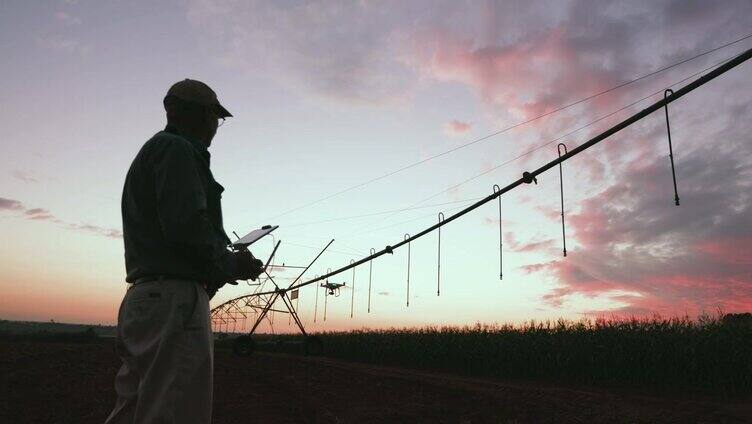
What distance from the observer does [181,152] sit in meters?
2.71

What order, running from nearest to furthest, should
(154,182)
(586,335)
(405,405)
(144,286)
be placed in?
(144,286)
(154,182)
(405,405)
(586,335)

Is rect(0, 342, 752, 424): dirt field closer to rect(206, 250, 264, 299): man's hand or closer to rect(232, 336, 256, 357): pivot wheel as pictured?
rect(232, 336, 256, 357): pivot wheel

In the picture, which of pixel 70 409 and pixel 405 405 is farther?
pixel 405 405

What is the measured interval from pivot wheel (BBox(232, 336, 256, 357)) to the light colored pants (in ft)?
70.1

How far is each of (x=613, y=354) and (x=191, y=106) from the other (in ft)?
62.0

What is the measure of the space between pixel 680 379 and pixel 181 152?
18818mm

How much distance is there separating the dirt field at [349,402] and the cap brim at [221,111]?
7894 millimetres

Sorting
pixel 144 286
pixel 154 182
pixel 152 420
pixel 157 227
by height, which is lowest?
pixel 152 420

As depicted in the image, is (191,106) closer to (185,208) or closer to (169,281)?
(185,208)

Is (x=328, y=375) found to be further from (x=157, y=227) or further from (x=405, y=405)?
(x=157, y=227)

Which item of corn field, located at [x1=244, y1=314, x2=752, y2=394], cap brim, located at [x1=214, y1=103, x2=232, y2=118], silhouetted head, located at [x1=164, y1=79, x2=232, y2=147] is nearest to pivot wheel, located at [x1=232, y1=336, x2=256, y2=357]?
corn field, located at [x1=244, y1=314, x2=752, y2=394]

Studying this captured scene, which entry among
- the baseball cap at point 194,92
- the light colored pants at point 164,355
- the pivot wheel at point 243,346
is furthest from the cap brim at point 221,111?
the pivot wheel at point 243,346

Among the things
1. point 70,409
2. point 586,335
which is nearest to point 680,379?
point 586,335

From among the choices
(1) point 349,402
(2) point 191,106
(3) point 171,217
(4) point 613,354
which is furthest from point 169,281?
(4) point 613,354
